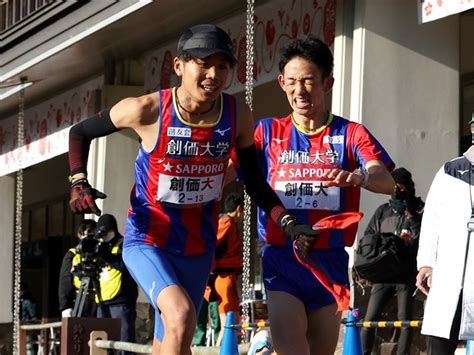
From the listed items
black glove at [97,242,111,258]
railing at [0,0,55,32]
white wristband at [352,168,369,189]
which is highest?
railing at [0,0,55,32]

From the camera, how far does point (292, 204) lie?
770 cm

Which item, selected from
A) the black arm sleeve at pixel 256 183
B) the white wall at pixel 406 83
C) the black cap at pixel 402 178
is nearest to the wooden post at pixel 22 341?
the white wall at pixel 406 83

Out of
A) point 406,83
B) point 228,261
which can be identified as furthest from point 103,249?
point 406,83

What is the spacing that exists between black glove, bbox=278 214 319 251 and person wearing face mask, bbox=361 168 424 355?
4.79m

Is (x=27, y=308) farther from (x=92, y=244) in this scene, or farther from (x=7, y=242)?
(x=92, y=244)

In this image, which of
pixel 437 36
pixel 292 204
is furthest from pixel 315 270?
pixel 437 36

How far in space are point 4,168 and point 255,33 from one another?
32.0ft

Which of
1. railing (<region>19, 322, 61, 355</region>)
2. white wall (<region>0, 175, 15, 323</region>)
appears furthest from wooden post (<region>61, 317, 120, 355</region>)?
white wall (<region>0, 175, 15, 323</region>)

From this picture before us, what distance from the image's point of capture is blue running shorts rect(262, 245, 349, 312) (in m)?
7.49

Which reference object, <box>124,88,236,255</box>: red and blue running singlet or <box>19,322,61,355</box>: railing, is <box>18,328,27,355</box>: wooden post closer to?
<box>19,322,61,355</box>: railing

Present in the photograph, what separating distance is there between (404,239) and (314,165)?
4375 millimetres

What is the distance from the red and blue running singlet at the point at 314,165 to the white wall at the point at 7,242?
1783cm

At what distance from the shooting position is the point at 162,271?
695 cm

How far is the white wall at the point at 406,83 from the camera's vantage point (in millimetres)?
13844
